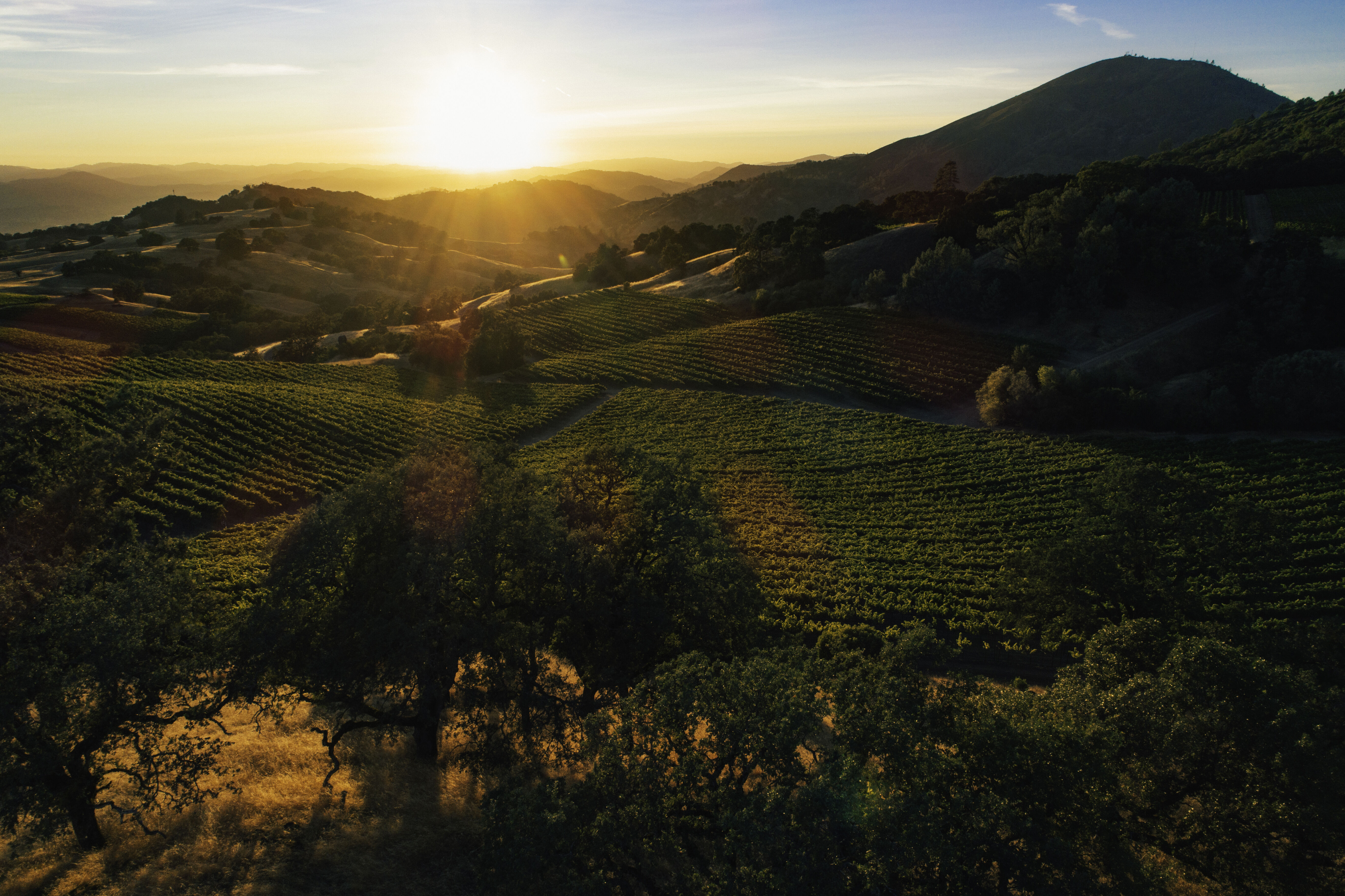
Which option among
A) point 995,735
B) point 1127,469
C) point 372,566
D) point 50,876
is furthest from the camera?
point 1127,469

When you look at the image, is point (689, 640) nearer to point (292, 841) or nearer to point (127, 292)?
point (292, 841)

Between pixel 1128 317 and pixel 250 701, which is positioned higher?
pixel 1128 317

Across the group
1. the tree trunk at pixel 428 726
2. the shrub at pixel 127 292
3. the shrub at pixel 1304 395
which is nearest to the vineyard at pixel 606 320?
the shrub at pixel 127 292

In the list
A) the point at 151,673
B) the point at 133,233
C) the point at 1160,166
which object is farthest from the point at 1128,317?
the point at 133,233

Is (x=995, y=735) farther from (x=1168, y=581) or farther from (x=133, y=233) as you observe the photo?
(x=133, y=233)

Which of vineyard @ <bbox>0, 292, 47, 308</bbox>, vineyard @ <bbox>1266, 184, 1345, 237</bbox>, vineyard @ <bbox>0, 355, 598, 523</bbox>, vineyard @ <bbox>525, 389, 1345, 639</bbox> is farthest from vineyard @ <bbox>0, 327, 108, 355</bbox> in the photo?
vineyard @ <bbox>1266, 184, 1345, 237</bbox>

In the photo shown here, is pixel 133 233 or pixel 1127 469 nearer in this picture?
pixel 1127 469
